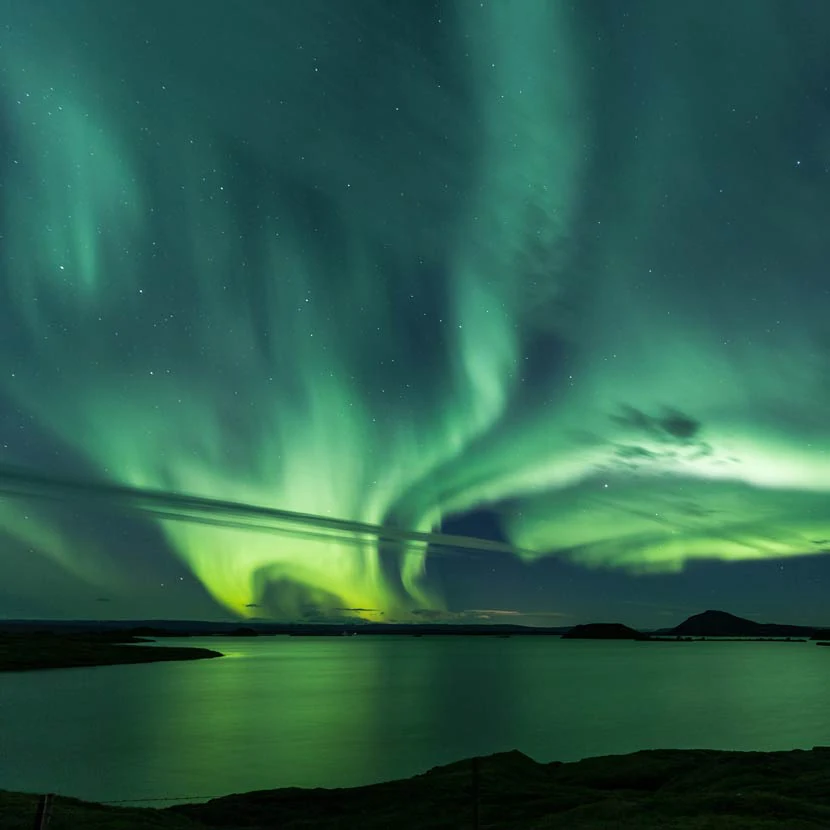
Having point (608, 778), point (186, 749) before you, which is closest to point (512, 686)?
point (186, 749)

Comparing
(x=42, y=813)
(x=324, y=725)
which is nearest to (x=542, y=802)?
(x=42, y=813)

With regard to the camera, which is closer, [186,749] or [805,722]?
[186,749]

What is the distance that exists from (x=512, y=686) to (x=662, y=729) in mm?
68025

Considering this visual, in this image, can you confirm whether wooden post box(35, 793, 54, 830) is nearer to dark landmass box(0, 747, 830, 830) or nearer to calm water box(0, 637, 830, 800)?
dark landmass box(0, 747, 830, 830)

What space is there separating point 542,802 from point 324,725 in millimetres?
62730

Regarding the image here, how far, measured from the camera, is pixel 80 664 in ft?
597

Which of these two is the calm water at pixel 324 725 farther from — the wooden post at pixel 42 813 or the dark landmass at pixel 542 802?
the wooden post at pixel 42 813

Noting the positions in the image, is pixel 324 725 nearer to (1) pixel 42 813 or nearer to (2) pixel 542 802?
(2) pixel 542 802

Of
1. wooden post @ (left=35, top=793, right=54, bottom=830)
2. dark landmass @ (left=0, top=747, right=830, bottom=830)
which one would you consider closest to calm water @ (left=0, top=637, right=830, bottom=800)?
dark landmass @ (left=0, top=747, right=830, bottom=830)

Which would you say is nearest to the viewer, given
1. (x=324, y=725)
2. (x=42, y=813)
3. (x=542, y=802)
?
(x=42, y=813)

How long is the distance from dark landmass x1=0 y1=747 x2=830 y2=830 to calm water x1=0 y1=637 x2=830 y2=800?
19348mm

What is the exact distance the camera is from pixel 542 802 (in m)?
33.9

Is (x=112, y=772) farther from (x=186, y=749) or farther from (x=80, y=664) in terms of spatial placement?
(x=80, y=664)

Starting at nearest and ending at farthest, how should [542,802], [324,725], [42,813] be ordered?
[42,813]
[542,802]
[324,725]
